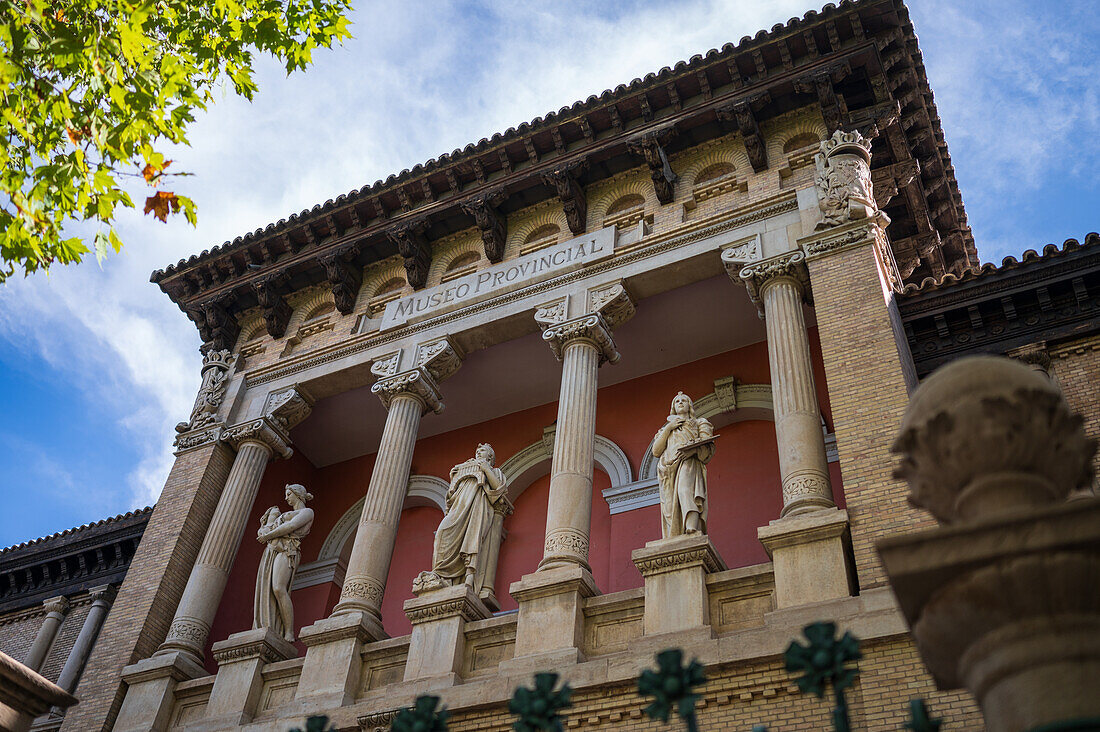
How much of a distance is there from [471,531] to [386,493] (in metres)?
1.73

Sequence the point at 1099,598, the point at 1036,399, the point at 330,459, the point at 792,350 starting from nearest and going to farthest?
the point at 1099,598
the point at 1036,399
the point at 792,350
the point at 330,459

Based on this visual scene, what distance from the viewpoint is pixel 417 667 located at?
10914mm

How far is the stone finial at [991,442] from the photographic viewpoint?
3518 mm

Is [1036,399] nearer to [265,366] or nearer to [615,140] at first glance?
[615,140]

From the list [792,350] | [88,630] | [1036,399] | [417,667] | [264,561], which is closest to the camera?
[1036,399]

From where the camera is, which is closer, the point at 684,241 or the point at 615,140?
the point at 684,241

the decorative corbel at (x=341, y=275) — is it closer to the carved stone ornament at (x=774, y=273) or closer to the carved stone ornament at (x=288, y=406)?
the carved stone ornament at (x=288, y=406)

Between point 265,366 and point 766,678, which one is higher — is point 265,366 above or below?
above

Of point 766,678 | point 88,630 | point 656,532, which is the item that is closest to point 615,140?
point 656,532

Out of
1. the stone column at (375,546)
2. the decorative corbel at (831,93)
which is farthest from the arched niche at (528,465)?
the decorative corbel at (831,93)

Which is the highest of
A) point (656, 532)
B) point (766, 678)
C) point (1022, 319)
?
point (1022, 319)

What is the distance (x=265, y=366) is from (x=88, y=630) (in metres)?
5.06

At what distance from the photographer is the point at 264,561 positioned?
1350cm

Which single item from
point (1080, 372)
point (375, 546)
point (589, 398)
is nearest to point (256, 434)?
point (375, 546)
